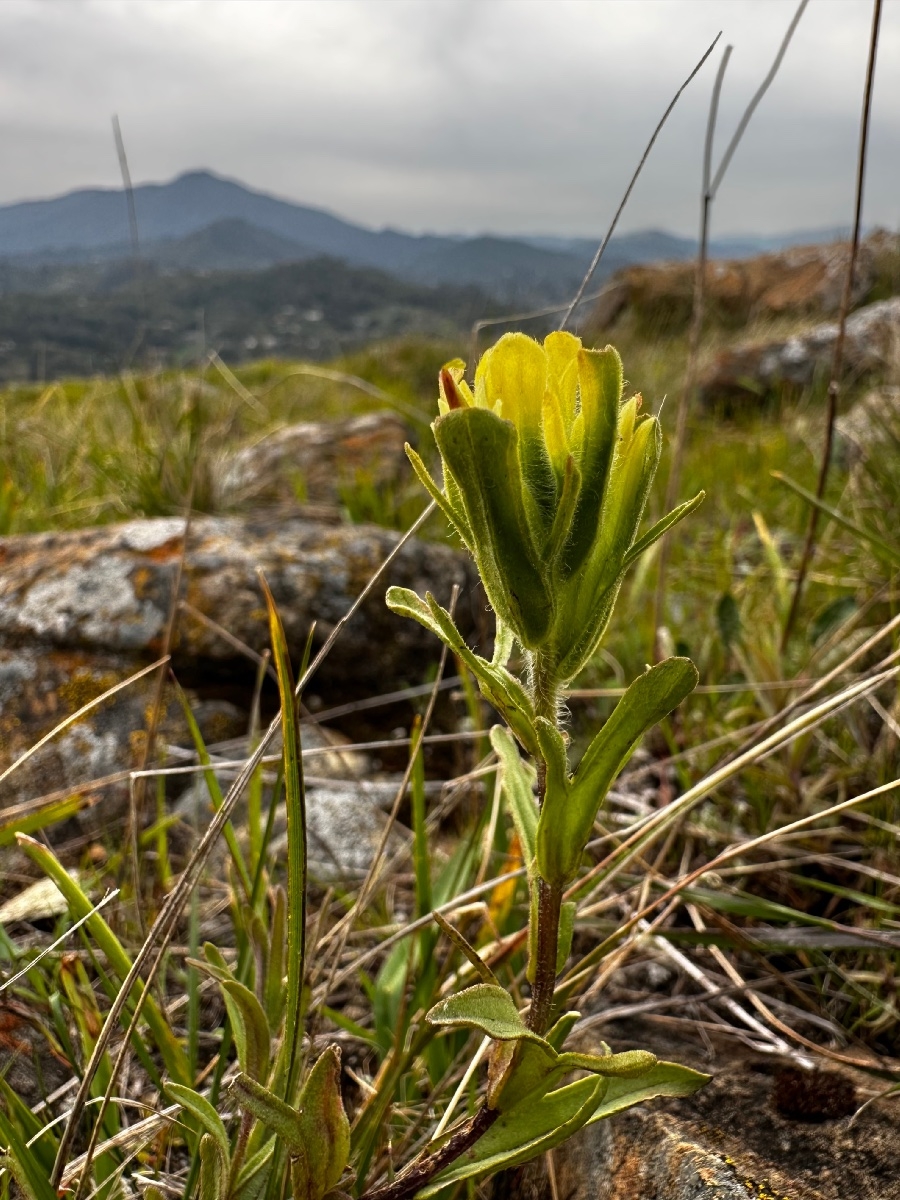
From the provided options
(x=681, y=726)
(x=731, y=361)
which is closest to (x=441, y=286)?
(x=731, y=361)

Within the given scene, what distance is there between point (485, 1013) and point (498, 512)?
0.36 metres

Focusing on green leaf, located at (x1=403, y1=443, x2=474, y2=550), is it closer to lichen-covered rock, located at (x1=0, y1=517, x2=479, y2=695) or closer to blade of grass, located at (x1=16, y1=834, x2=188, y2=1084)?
blade of grass, located at (x1=16, y1=834, x2=188, y2=1084)

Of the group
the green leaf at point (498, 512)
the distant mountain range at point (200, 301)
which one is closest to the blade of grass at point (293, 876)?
the green leaf at point (498, 512)

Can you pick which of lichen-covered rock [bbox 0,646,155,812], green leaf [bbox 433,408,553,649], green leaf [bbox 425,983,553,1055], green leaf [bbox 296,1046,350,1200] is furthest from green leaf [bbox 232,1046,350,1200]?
lichen-covered rock [bbox 0,646,155,812]

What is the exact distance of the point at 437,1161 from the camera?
2.36ft

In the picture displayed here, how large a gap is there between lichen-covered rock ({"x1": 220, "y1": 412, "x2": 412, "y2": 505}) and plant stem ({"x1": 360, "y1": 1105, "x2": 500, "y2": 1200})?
2.69 meters

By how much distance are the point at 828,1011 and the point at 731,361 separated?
7.61 meters

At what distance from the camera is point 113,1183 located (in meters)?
0.90

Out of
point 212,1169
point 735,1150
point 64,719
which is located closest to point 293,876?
point 212,1169

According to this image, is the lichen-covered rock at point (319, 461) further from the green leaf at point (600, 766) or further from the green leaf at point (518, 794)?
the green leaf at point (600, 766)

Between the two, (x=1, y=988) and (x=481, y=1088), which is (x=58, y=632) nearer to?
(x=1, y=988)

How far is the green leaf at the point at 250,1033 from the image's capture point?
2.51ft

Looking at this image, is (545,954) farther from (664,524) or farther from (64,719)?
(64,719)

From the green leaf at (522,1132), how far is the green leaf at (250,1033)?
188 millimetres
